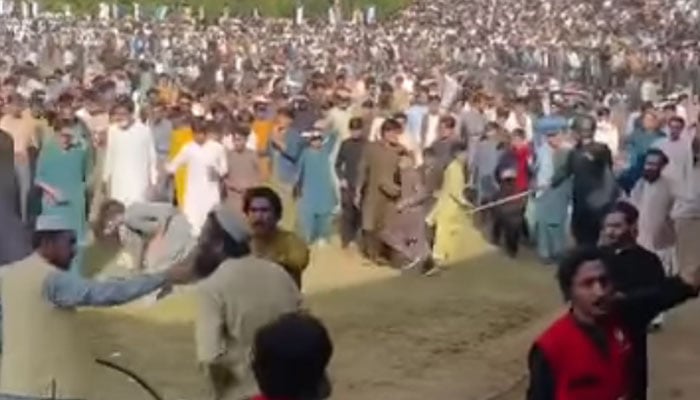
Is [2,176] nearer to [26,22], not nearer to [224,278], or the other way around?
[224,278]

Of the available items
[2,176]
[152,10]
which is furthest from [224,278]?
[152,10]

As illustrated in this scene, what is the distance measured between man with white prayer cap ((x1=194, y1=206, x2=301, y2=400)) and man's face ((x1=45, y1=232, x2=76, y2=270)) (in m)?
0.50

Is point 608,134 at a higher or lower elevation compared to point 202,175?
lower

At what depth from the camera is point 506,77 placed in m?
38.3

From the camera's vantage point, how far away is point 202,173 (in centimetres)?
1675

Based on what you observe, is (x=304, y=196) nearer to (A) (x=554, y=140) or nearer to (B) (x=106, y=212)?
(B) (x=106, y=212)

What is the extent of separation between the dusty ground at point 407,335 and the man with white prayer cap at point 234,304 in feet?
11.7

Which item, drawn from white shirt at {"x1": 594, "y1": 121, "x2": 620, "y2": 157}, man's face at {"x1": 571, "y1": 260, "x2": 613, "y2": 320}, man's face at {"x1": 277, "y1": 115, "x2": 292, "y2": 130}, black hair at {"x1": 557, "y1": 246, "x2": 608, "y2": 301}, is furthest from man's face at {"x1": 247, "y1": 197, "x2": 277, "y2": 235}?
white shirt at {"x1": 594, "y1": 121, "x2": 620, "y2": 157}

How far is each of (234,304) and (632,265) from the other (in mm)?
1463

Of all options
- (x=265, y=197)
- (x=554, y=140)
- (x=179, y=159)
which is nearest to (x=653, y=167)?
(x=179, y=159)

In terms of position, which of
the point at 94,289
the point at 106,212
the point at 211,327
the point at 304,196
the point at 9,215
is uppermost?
the point at 94,289

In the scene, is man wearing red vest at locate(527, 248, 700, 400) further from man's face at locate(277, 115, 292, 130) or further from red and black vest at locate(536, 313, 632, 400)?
man's face at locate(277, 115, 292, 130)

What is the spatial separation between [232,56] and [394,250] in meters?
23.5

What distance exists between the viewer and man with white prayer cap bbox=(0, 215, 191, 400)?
24.7 feet
